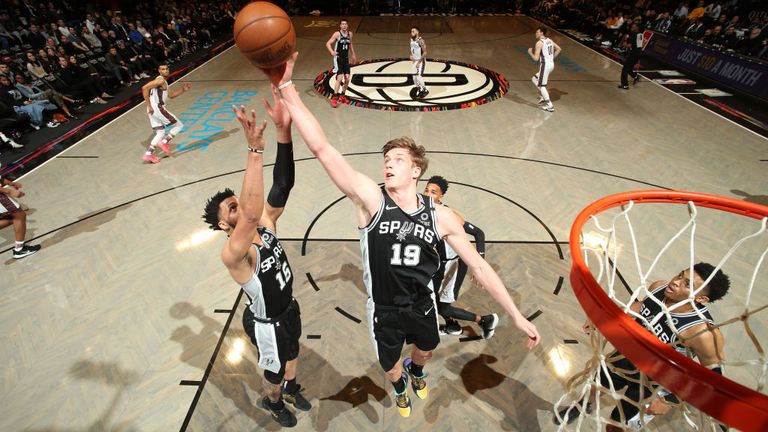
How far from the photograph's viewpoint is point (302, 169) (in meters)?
6.74

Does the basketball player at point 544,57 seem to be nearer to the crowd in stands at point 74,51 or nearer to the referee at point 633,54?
the referee at point 633,54

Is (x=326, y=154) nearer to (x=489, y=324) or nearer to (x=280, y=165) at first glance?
(x=280, y=165)

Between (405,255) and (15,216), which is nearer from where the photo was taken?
(405,255)

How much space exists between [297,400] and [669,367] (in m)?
2.61

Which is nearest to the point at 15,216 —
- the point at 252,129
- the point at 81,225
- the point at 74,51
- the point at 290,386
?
the point at 81,225

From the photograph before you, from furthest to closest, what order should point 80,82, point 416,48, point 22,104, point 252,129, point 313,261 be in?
point 80,82 → point 416,48 → point 22,104 → point 313,261 → point 252,129

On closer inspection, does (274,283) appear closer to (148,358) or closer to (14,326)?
(148,358)

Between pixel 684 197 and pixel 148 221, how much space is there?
620 cm

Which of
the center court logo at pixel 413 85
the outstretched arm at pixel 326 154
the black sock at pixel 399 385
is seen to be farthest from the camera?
the center court logo at pixel 413 85

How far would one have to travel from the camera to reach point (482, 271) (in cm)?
219

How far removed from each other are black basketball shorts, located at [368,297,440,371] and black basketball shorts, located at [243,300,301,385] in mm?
585

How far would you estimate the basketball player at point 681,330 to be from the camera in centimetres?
230

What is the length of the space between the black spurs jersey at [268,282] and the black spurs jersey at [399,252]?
23.6 inches

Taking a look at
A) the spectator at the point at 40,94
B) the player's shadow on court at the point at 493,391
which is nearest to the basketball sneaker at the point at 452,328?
the player's shadow on court at the point at 493,391
